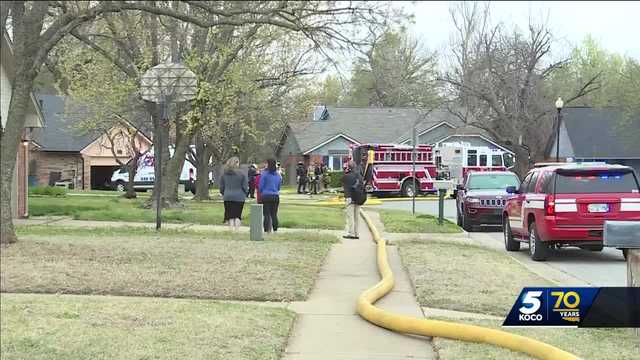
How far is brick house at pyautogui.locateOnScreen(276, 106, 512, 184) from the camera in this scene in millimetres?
31125

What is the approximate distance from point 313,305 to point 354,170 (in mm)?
7822

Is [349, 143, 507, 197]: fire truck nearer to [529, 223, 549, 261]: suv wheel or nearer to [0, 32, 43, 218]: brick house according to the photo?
[0, 32, 43, 218]: brick house

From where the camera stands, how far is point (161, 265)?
1088 cm

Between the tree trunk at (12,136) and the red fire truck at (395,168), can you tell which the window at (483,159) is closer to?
the red fire truck at (395,168)

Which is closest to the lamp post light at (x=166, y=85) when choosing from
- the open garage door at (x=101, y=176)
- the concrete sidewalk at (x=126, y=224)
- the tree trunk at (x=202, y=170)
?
the concrete sidewalk at (x=126, y=224)

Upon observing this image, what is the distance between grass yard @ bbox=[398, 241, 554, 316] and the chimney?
59.0 feet

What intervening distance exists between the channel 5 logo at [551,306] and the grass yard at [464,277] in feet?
12.2

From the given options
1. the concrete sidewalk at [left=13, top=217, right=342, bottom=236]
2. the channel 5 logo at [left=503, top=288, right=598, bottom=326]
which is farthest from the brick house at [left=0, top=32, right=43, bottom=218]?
the channel 5 logo at [left=503, top=288, right=598, bottom=326]

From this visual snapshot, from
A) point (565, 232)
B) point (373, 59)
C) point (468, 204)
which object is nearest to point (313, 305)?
point (565, 232)

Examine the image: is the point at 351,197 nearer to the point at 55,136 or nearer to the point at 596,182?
the point at 596,182

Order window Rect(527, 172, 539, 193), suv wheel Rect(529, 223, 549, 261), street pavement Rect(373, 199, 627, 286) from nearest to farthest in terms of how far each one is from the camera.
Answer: street pavement Rect(373, 199, 627, 286)
suv wheel Rect(529, 223, 549, 261)
window Rect(527, 172, 539, 193)

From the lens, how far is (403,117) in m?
32.8

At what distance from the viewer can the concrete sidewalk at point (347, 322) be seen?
6.91m

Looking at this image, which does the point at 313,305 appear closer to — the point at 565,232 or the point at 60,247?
the point at 60,247
